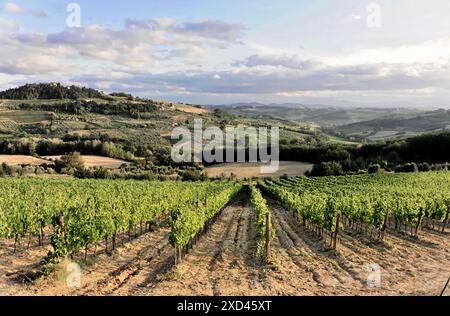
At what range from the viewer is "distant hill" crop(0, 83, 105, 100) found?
550 feet

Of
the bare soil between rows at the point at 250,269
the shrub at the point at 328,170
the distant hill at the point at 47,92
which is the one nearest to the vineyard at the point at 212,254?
the bare soil between rows at the point at 250,269

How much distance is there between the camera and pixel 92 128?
121 m

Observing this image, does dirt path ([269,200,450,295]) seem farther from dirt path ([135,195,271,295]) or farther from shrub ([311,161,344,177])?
shrub ([311,161,344,177])

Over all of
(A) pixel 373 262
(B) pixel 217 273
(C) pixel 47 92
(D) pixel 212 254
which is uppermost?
(C) pixel 47 92

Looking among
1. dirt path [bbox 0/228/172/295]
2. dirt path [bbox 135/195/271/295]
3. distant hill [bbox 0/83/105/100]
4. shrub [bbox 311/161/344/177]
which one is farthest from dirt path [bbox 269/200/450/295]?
distant hill [bbox 0/83/105/100]

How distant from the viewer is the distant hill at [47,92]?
550ft

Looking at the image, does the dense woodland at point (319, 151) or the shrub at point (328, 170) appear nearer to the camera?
the shrub at point (328, 170)

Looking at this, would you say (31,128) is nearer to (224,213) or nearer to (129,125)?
(129,125)

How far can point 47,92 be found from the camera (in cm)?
17288

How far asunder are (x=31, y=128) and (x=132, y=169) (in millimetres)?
52239

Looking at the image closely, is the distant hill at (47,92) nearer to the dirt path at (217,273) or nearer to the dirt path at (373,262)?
the dirt path at (217,273)

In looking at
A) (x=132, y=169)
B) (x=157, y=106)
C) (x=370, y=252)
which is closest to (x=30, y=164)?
(x=132, y=169)

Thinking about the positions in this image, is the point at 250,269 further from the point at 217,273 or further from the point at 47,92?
the point at 47,92

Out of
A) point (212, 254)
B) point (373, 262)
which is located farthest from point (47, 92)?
→ point (373, 262)
